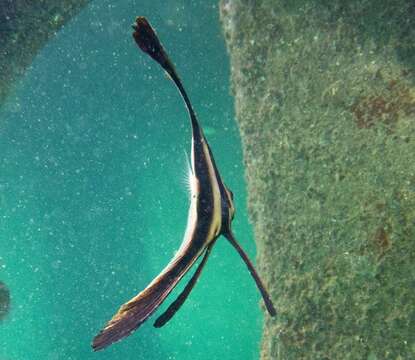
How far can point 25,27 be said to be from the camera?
5.11 metres

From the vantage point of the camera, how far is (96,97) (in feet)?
52.8

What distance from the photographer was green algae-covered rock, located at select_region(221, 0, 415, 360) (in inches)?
117

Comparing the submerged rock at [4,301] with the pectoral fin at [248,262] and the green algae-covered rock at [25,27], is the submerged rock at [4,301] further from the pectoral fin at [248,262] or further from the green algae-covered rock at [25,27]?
the pectoral fin at [248,262]

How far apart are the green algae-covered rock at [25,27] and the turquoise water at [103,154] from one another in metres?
4.30

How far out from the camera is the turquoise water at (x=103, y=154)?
12.7 m

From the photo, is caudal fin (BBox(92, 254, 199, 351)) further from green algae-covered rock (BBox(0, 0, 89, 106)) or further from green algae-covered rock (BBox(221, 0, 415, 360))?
green algae-covered rock (BBox(0, 0, 89, 106))

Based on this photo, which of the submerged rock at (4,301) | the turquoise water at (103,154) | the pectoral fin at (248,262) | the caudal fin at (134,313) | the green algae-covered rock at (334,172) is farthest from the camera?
the turquoise water at (103,154)

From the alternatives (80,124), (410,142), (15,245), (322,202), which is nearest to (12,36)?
(322,202)

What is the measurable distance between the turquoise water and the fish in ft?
28.5

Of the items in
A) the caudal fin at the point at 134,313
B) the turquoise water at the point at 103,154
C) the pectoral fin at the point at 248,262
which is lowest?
the turquoise water at the point at 103,154

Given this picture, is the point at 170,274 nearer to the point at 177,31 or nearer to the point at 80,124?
the point at 177,31

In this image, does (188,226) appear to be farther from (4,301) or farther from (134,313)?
(4,301)

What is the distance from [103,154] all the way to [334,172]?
16.9 metres

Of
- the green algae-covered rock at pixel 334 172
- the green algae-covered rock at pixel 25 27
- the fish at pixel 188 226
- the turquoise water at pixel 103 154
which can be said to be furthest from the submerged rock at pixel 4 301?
the fish at pixel 188 226
